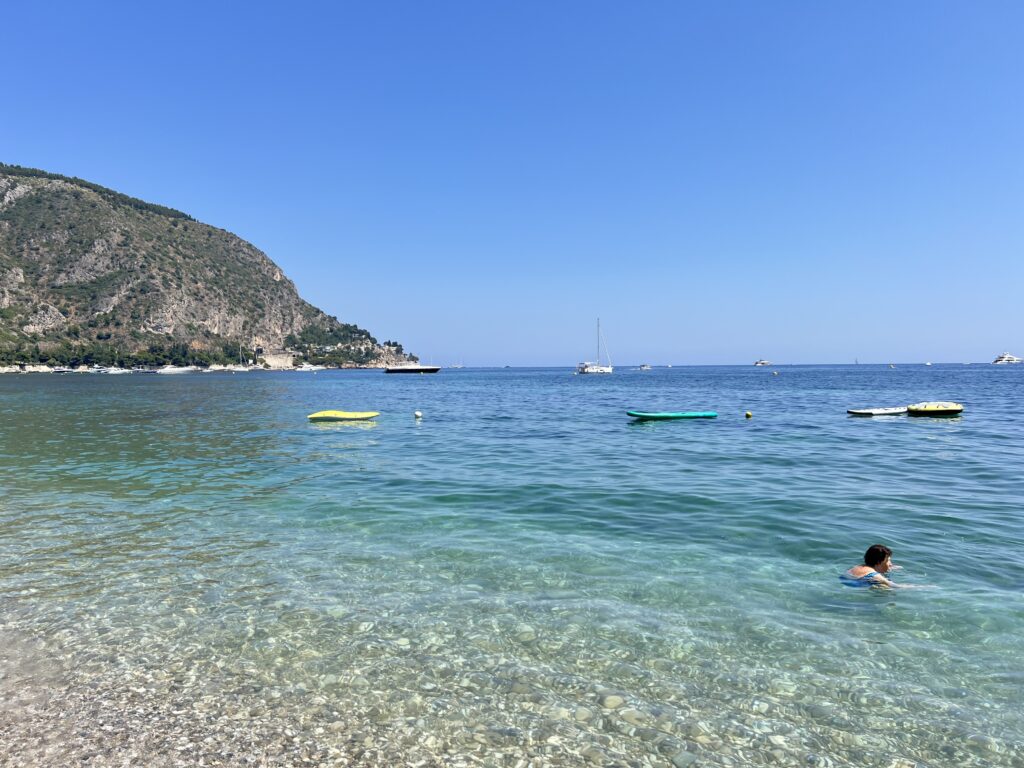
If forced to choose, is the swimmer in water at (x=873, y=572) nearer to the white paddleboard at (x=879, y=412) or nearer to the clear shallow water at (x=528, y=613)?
the clear shallow water at (x=528, y=613)

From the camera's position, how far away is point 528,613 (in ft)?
30.5

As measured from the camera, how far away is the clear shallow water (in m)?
6.27

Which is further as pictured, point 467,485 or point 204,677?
point 467,485

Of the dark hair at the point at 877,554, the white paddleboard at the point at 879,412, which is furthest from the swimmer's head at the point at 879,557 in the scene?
the white paddleboard at the point at 879,412

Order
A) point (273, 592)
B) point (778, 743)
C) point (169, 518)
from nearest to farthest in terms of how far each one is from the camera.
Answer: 1. point (778, 743)
2. point (273, 592)
3. point (169, 518)

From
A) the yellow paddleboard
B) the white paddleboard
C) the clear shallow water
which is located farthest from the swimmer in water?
the white paddleboard

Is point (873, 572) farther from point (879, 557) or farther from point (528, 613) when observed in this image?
point (528, 613)

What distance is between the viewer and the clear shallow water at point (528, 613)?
627cm

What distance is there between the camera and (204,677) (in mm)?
7277

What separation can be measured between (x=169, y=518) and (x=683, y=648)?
13376mm

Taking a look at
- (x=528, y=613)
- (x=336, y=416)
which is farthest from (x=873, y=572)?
(x=336, y=416)

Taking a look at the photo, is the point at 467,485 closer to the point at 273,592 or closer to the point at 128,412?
the point at 273,592

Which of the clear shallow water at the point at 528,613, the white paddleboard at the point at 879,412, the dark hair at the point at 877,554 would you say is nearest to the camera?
the clear shallow water at the point at 528,613

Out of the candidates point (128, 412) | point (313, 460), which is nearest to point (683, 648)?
point (313, 460)
